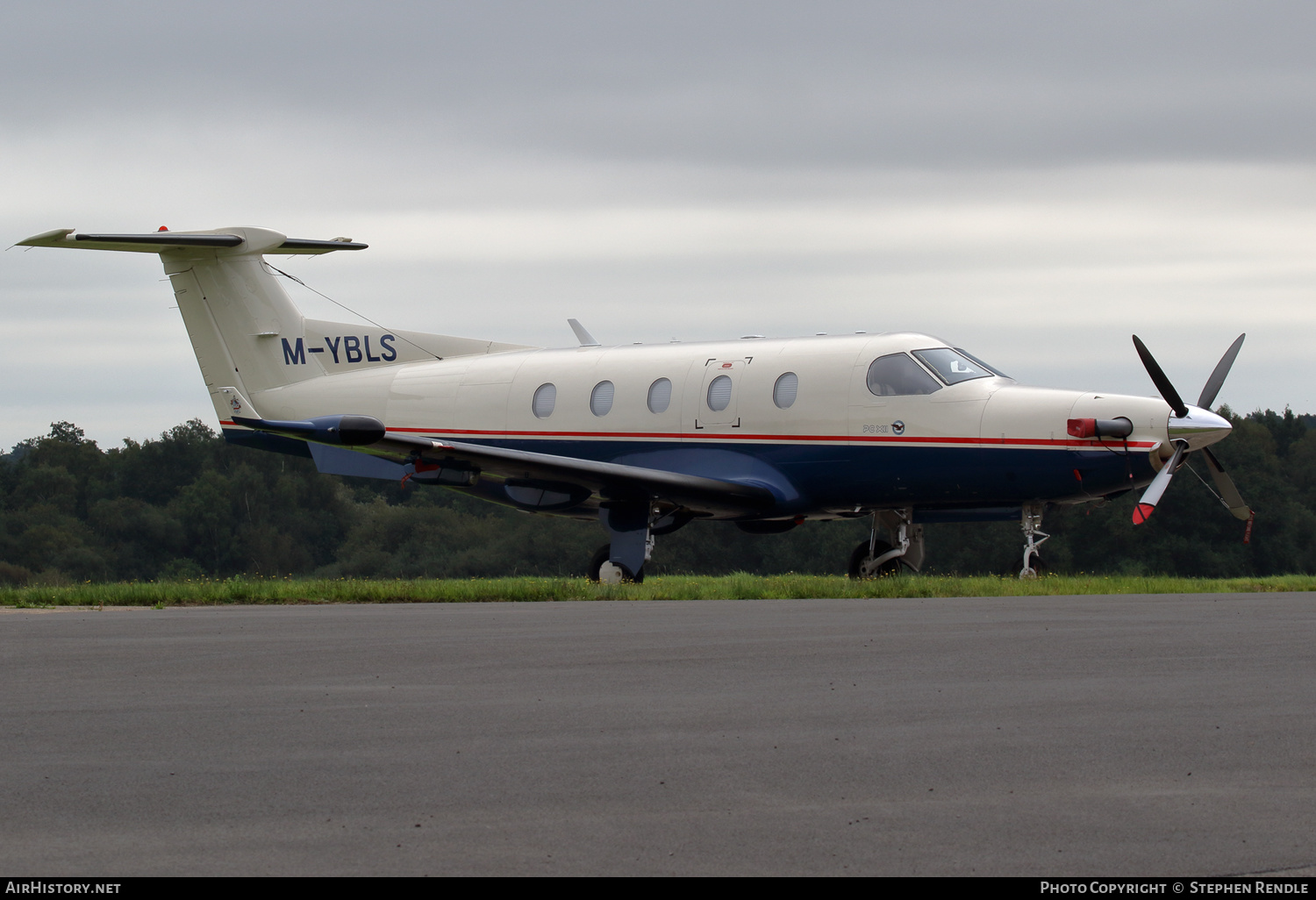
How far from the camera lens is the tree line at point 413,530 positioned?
64750 mm

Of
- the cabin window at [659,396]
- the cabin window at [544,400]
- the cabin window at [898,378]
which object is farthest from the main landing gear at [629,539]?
the cabin window at [898,378]

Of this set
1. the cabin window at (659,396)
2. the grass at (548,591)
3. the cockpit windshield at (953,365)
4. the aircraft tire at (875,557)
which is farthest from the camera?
the cabin window at (659,396)

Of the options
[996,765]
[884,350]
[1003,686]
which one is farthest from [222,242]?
[996,765]

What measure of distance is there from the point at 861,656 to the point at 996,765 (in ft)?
13.4

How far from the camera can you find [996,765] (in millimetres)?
6223

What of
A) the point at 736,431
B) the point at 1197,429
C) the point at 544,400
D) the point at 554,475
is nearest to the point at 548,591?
the point at 554,475

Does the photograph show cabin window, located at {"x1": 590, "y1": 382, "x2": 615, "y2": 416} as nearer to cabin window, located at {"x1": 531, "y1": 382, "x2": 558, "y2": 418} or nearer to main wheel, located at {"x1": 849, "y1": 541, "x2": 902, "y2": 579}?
cabin window, located at {"x1": 531, "y1": 382, "x2": 558, "y2": 418}

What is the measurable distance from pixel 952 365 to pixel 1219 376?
4050 millimetres

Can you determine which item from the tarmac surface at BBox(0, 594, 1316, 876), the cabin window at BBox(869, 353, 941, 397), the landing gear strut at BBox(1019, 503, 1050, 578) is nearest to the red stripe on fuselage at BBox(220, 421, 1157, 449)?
the cabin window at BBox(869, 353, 941, 397)

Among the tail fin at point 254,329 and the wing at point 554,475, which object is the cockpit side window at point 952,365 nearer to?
the wing at point 554,475

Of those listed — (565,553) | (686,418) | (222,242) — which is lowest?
(565,553)

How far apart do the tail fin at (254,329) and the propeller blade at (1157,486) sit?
13001 mm
